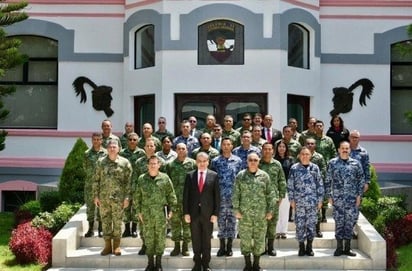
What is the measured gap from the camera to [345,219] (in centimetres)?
1062

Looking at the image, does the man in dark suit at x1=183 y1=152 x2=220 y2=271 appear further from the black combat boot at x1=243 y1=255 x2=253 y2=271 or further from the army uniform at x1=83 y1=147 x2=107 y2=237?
the army uniform at x1=83 y1=147 x2=107 y2=237

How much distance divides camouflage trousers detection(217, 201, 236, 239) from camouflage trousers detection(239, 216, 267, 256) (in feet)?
2.26

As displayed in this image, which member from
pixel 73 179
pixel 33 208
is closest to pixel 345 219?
pixel 73 179

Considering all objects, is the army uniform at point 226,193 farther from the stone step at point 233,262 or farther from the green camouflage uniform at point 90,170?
the green camouflage uniform at point 90,170

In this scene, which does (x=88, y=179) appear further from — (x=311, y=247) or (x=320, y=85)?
(x=320, y=85)

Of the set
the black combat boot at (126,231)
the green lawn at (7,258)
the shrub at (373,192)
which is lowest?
the green lawn at (7,258)

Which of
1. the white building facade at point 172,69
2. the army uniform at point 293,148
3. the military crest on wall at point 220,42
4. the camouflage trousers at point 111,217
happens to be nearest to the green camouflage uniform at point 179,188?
the camouflage trousers at point 111,217

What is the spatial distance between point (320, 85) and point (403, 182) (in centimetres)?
358

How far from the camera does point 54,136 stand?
1748cm

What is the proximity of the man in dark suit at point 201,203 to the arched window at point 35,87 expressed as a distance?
29.5 ft

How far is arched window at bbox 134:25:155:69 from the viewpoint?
16.7m

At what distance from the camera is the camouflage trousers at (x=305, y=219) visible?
1042 centimetres

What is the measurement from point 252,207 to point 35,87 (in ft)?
33.5

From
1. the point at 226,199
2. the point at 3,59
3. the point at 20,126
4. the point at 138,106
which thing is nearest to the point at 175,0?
the point at 138,106
